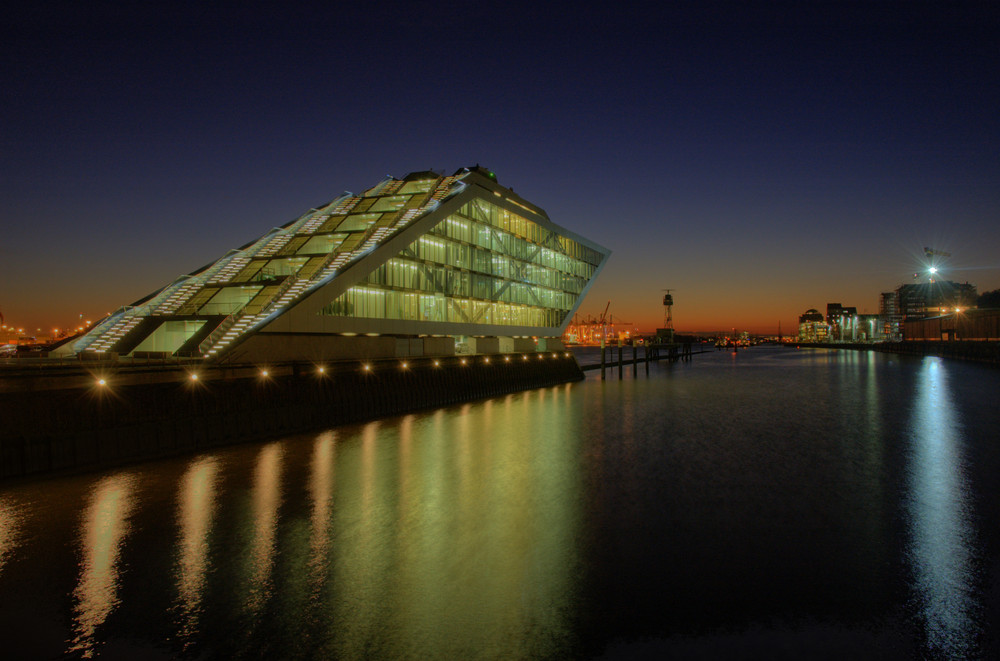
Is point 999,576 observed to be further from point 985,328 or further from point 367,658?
point 985,328

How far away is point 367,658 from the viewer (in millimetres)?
7145

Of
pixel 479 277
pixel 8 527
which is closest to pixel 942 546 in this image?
pixel 8 527

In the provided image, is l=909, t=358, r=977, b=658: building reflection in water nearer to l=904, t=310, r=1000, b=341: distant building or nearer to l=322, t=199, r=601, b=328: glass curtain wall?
l=322, t=199, r=601, b=328: glass curtain wall

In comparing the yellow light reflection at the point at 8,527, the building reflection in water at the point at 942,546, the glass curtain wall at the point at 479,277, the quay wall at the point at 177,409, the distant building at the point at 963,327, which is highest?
the glass curtain wall at the point at 479,277

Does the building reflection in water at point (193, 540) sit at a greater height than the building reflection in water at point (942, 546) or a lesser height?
greater

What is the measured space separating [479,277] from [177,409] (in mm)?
33945

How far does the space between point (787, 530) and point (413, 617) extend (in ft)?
27.0

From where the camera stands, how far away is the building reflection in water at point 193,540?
8383 mm

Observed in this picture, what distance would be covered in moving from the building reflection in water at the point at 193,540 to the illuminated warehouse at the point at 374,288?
12.5 meters

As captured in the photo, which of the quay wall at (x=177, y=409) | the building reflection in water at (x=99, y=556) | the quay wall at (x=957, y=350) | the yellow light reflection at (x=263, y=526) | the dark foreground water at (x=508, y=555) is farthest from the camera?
the quay wall at (x=957, y=350)

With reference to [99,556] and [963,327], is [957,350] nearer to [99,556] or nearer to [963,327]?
[963,327]

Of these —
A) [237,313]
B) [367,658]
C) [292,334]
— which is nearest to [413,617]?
[367,658]

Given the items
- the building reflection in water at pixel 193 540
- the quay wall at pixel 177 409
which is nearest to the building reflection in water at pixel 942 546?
the building reflection in water at pixel 193 540

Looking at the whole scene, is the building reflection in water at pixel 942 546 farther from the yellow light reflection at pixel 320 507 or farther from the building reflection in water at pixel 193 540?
the building reflection in water at pixel 193 540
